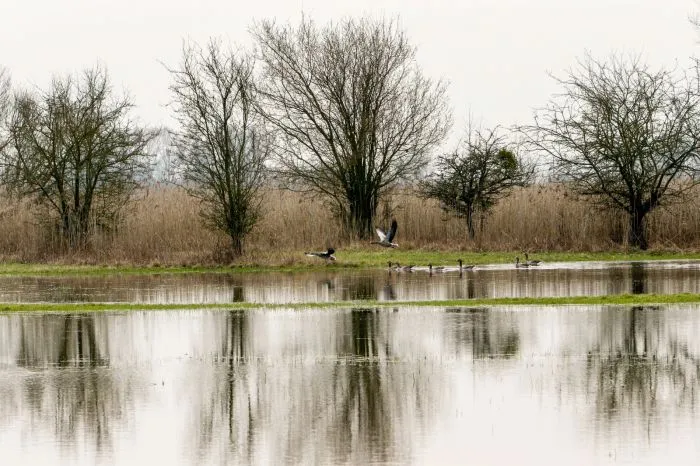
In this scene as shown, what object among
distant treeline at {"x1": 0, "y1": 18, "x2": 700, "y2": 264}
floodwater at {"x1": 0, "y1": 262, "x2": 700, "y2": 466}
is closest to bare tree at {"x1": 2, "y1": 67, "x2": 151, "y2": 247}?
distant treeline at {"x1": 0, "y1": 18, "x2": 700, "y2": 264}

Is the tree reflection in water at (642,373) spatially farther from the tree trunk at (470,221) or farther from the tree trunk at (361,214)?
the tree trunk at (361,214)

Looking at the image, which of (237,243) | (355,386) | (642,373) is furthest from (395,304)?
(237,243)

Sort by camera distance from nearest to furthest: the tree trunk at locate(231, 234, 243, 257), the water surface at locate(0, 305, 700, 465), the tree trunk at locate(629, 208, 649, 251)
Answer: the water surface at locate(0, 305, 700, 465), the tree trunk at locate(231, 234, 243, 257), the tree trunk at locate(629, 208, 649, 251)

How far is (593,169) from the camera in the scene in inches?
1788

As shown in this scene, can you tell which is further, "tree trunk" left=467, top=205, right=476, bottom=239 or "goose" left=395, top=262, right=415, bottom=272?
"tree trunk" left=467, top=205, right=476, bottom=239

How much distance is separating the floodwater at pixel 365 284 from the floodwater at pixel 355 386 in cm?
367

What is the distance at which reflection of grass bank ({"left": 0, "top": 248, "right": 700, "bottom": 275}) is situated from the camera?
1534 inches

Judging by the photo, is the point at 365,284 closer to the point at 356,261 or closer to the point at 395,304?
the point at 395,304

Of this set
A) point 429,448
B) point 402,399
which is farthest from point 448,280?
point 429,448

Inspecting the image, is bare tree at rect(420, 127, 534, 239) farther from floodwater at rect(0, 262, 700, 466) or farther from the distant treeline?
floodwater at rect(0, 262, 700, 466)

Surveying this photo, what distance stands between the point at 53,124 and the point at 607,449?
128ft

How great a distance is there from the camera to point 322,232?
154 feet

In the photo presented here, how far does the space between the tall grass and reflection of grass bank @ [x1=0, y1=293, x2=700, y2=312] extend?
14872mm

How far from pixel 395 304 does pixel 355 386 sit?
10.1 m
